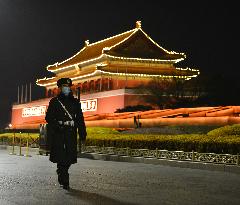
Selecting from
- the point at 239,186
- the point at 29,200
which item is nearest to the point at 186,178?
the point at 239,186

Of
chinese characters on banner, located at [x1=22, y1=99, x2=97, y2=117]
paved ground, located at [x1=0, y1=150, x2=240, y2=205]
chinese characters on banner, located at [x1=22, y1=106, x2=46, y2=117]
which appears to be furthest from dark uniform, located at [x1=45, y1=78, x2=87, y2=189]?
chinese characters on banner, located at [x1=22, y1=106, x2=46, y2=117]

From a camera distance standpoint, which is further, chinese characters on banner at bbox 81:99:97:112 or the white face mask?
chinese characters on banner at bbox 81:99:97:112

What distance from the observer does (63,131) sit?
8406 millimetres

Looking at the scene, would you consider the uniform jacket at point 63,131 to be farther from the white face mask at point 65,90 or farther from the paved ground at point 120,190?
the paved ground at point 120,190

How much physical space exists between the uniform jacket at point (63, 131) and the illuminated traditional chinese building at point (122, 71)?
112ft

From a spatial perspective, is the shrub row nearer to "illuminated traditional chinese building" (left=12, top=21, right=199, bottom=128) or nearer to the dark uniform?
the dark uniform

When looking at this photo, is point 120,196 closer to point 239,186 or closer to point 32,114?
point 239,186

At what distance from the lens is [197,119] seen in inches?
1054

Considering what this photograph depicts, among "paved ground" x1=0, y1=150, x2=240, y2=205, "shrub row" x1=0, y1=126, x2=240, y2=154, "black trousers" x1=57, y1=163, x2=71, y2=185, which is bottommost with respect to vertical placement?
"paved ground" x1=0, y1=150, x2=240, y2=205

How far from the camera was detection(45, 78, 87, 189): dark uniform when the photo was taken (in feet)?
27.2

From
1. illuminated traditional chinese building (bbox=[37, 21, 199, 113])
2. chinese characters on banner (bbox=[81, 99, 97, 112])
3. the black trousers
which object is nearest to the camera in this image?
the black trousers

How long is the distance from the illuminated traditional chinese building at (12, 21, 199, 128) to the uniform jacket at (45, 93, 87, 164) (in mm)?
34055

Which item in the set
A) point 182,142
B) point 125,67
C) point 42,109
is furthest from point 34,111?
point 182,142

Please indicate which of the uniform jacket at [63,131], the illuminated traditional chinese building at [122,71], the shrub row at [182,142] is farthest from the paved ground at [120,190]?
the illuminated traditional chinese building at [122,71]
